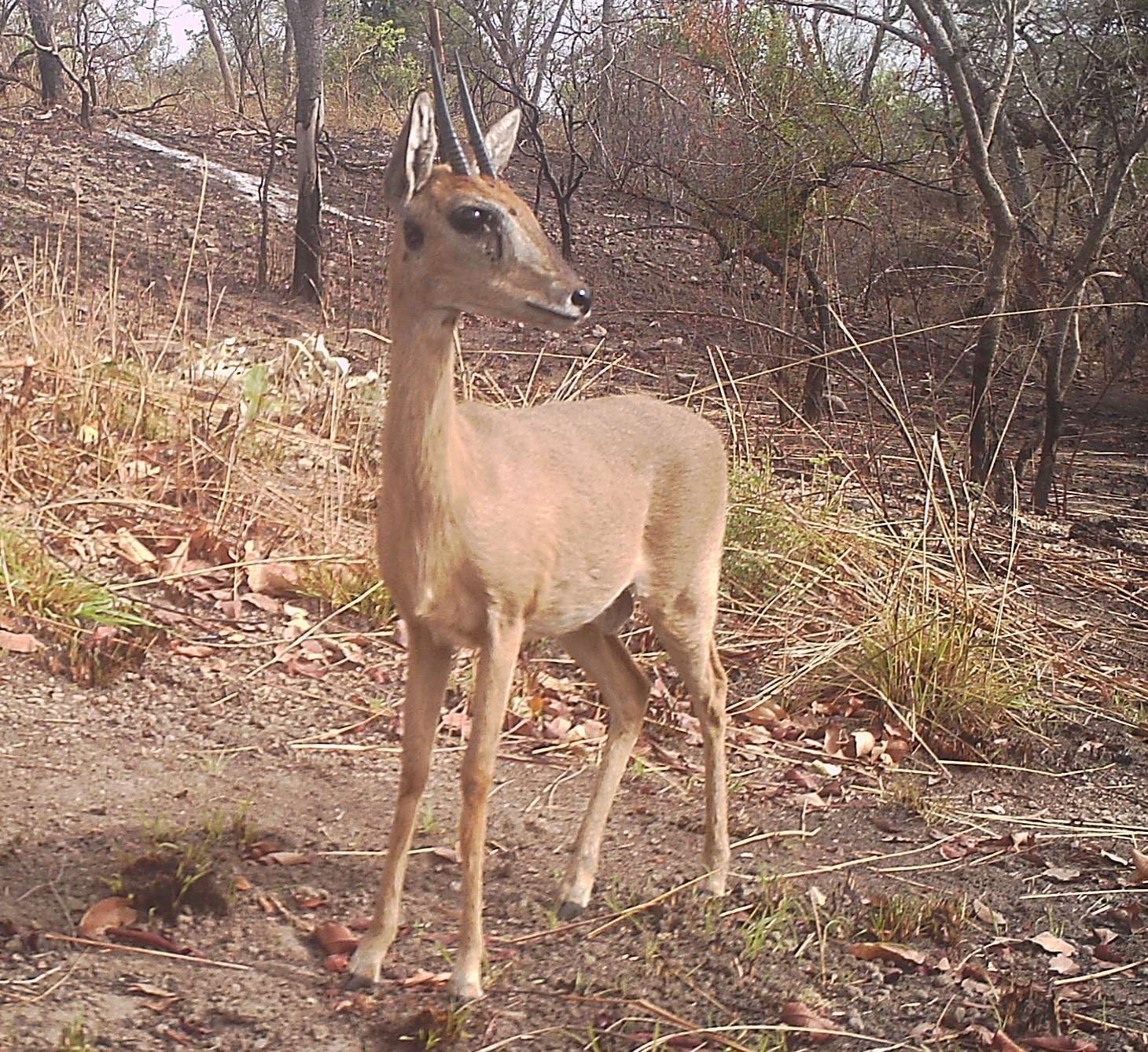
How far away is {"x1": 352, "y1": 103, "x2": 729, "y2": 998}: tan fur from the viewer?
293 centimetres

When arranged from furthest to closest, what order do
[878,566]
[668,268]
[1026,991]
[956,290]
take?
[668,268] < [956,290] < [878,566] < [1026,991]

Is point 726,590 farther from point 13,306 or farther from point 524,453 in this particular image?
point 13,306

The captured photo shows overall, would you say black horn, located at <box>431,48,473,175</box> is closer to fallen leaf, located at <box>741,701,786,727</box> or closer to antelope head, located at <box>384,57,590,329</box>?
antelope head, located at <box>384,57,590,329</box>

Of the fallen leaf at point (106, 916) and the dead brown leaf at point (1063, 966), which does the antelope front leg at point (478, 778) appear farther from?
the dead brown leaf at point (1063, 966)

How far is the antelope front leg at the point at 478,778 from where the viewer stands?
322 centimetres

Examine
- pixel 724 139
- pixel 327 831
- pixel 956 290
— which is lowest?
pixel 327 831

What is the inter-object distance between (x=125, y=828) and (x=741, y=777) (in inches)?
81.7

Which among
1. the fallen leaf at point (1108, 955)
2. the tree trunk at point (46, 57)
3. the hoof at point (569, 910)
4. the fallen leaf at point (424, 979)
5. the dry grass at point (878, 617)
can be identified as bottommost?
the fallen leaf at point (424, 979)

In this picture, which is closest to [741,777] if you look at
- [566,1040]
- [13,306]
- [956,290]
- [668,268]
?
[566,1040]

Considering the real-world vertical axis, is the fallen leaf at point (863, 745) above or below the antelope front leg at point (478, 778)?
below

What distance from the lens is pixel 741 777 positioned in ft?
16.1

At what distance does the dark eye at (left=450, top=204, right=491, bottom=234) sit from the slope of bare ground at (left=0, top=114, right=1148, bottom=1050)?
177cm

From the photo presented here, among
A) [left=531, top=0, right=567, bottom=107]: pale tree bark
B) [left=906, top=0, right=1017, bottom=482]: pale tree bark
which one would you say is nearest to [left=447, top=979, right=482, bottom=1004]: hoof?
[left=906, top=0, right=1017, bottom=482]: pale tree bark

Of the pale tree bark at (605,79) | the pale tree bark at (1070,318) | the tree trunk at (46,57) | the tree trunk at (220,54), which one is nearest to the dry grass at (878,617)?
the pale tree bark at (1070,318)
